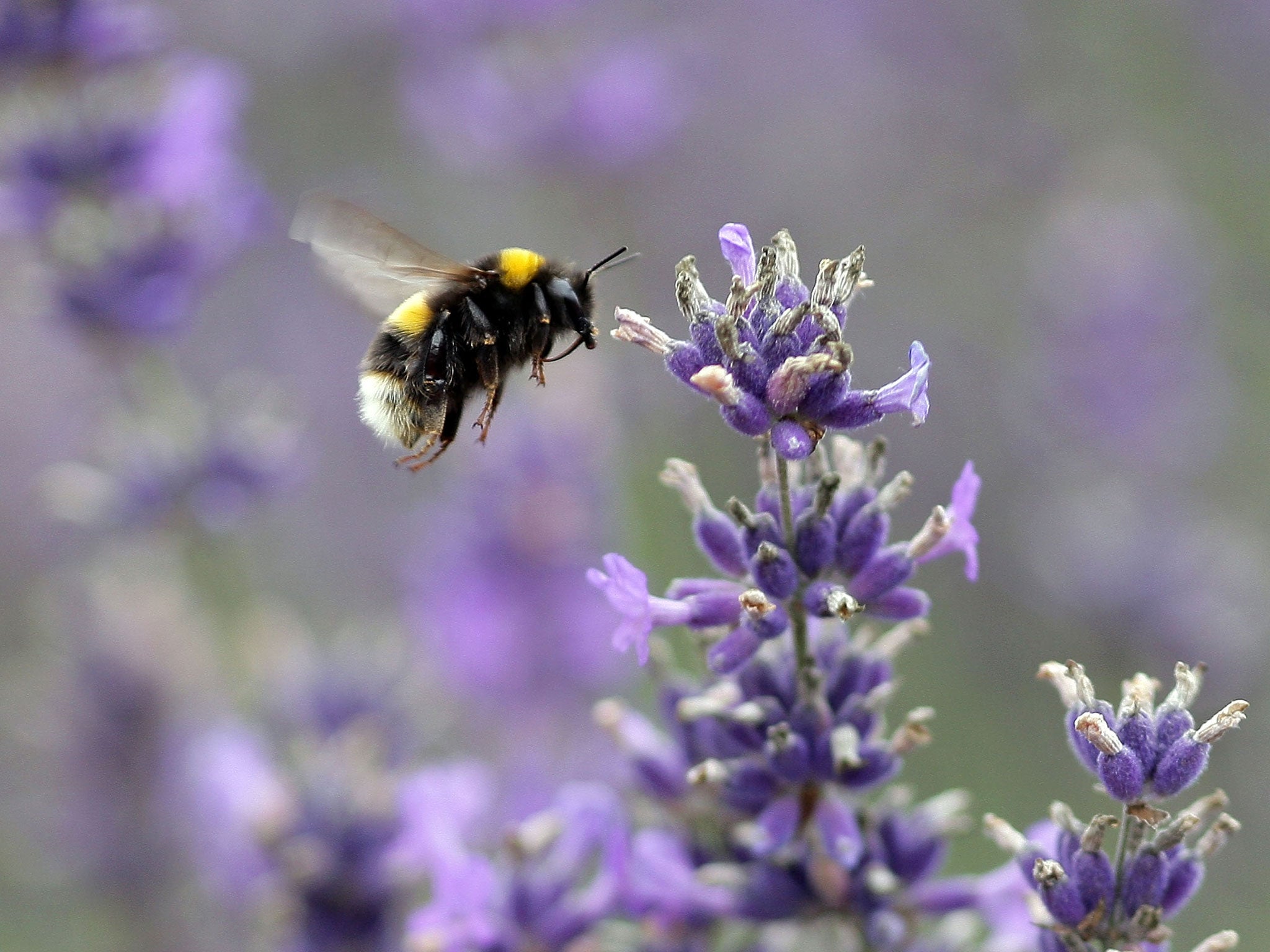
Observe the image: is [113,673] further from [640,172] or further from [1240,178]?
[1240,178]

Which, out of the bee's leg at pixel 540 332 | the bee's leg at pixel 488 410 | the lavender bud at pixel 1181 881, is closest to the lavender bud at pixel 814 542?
the lavender bud at pixel 1181 881

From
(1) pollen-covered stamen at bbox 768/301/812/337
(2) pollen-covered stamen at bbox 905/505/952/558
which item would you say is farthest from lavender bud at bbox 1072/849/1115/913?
(1) pollen-covered stamen at bbox 768/301/812/337

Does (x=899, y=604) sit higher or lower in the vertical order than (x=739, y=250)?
lower

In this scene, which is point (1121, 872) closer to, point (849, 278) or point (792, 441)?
point (792, 441)

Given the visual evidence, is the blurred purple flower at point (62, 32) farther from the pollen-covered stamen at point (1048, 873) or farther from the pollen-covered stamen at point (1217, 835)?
the pollen-covered stamen at point (1217, 835)

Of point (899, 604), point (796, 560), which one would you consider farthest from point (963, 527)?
point (796, 560)
